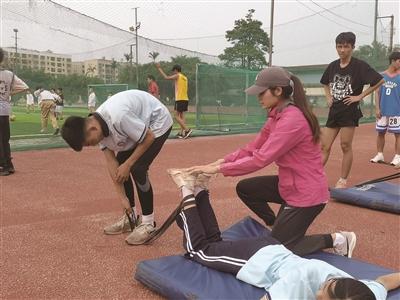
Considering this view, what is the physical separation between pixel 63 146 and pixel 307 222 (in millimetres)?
7508

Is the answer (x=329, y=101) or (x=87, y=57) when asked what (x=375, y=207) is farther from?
(x=87, y=57)

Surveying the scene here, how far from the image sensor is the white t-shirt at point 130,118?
3.29 meters

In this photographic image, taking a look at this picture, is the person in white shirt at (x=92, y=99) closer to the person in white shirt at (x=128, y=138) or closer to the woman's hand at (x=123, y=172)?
the person in white shirt at (x=128, y=138)

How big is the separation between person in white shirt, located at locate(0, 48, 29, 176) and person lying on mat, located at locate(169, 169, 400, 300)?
4.32 meters

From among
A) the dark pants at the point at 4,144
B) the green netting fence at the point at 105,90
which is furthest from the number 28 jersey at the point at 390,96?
the green netting fence at the point at 105,90

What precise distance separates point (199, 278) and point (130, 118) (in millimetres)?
1320

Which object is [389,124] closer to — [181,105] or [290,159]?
[181,105]

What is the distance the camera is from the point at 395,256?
3.44 m

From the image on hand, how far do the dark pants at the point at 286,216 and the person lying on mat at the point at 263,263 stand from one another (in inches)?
9.3

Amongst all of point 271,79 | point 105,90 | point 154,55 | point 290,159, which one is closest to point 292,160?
point 290,159

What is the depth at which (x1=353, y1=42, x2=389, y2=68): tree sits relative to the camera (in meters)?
20.8

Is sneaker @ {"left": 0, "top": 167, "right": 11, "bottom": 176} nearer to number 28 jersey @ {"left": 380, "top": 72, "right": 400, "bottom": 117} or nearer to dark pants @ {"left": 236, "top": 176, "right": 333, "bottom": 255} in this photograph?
dark pants @ {"left": 236, "top": 176, "right": 333, "bottom": 255}

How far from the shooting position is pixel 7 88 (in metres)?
6.49

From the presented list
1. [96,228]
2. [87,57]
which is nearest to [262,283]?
[96,228]
